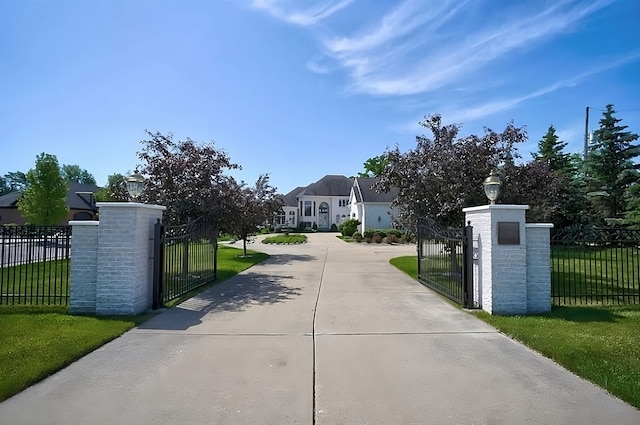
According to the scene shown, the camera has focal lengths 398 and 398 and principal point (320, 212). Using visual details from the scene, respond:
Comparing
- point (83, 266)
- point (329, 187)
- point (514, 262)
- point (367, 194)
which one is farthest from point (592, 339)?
point (329, 187)

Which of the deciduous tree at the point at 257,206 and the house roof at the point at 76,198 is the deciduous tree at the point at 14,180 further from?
the deciduous tree at the point at 257,206

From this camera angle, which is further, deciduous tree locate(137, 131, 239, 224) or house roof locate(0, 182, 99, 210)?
house roof locate(0, 182, 99, 210)

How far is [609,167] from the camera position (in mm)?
24078

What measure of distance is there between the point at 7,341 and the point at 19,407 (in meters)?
2.23

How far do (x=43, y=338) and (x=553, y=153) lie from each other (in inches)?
1307

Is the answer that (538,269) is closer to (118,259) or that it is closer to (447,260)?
(447,260)

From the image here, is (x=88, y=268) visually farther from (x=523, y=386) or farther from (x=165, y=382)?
(x=523, y=386)

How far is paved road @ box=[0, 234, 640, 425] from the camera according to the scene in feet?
11.2

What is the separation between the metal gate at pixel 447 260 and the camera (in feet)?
25.7

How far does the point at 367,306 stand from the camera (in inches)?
310

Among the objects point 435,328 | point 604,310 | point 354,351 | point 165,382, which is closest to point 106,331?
point 165,382

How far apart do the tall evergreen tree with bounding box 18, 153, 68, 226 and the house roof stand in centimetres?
1496

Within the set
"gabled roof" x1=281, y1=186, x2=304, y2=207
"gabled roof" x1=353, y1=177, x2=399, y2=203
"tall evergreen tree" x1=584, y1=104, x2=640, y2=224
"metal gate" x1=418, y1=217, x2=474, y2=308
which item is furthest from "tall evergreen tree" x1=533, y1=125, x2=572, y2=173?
"gabled roof" x1=281, y1=186, x2=304, y2=207

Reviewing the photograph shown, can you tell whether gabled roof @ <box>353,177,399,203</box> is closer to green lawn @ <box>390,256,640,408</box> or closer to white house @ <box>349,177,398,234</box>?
white house @ <box>349,177,398,234</box>
